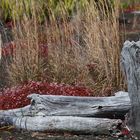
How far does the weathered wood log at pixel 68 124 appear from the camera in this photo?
5.88m

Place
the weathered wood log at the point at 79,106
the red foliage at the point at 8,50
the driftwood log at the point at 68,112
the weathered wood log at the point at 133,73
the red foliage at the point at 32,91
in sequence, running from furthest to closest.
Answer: the red foliage at the point at 8,50 < the red foliage at the point at 32,91 < the weathered wood log at the point at 79,106 < the driftwood log at the point at 68,112 < the weathered wood log at the point at 133,73

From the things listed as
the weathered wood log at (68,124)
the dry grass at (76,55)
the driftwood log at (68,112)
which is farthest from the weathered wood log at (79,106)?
the dry grass at (76,55)

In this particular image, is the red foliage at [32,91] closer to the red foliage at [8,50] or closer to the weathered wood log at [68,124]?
the weathered wood log at [68,124]

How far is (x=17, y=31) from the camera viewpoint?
28.6 ft

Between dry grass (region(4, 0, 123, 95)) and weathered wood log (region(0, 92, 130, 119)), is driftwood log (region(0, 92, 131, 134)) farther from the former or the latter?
dry grass (region(4, 0, 123, 95))

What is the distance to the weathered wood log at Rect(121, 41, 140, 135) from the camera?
5789mm

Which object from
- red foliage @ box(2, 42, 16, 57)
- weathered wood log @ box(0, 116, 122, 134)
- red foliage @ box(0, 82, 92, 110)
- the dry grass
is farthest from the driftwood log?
red foliage @ box(2, 42, 16, 57)

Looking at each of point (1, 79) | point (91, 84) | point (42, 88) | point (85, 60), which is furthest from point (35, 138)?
point (1, 79)

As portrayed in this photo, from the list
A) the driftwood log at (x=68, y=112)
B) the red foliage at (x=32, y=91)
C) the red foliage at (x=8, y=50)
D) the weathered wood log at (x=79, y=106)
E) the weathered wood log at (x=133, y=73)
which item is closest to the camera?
the weathered wood log at (x=133, y=73)

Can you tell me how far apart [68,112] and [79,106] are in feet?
0.48

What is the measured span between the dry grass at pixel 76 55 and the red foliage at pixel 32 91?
1.24 feet

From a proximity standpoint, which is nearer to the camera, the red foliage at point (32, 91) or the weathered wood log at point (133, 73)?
the weathered wood log at point (133, 73)

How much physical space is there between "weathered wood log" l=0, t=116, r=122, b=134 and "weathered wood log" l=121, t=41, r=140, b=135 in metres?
0.21

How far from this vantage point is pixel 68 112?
614 centimetres
